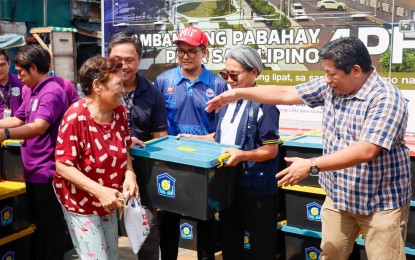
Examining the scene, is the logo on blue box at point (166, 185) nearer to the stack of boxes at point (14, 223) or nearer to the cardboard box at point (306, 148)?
the cardboard box at point (306, 148)

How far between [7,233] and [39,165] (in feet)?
2.34

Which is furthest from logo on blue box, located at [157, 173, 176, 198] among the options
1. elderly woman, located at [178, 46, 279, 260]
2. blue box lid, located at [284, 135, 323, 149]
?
blue box lid, located at [284, 135, 323, 149]

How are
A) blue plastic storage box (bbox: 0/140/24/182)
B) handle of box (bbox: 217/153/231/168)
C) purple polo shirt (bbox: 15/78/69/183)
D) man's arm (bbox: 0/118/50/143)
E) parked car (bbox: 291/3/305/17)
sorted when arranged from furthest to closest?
1. parked car (bbox: 291/3/305/17)
2. blue plastic storage box (bbox: 0/140/24/182)
3. purple polo shirt (bbox: 15/78/69/183)
4. man's arm (bbox: 0/118/50/143)
5. handle of box (bbox: 217/153/231/168)

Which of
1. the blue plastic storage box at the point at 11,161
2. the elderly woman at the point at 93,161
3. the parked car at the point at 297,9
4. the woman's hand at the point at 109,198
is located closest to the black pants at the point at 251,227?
the elderly woman at the point at 93,161

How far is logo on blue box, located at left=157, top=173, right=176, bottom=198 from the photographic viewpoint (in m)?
2.74

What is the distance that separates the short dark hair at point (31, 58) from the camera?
11.3 ft

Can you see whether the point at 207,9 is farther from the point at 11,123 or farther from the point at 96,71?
the point at 96,71

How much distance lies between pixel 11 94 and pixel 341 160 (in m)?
3.54

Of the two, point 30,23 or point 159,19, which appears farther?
point 30,23

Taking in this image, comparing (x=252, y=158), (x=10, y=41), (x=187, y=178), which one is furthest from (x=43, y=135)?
(x=10, y=41)

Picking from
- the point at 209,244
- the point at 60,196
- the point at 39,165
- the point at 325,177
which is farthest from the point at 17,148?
the point at 325,177

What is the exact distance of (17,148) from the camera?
160 inches

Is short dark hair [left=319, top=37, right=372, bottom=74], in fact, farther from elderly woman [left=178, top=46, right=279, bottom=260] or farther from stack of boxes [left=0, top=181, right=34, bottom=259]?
stack of boxes [left=0, top=181, right=34, bottom=259]

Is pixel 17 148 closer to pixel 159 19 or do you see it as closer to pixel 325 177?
pixel 159 19
